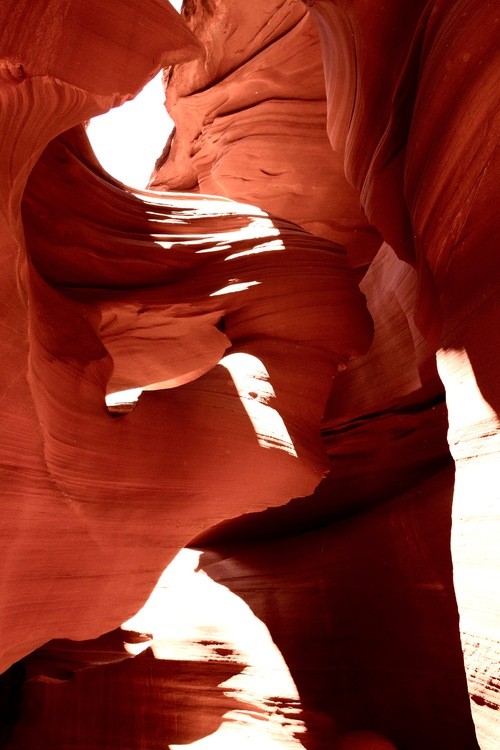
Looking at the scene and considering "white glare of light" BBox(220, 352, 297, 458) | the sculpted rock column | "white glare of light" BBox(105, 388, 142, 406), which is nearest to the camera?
the sculpted rock column

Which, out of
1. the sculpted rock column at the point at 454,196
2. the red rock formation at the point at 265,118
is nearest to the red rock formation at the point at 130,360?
the sculpted rock column at the point at 454,196

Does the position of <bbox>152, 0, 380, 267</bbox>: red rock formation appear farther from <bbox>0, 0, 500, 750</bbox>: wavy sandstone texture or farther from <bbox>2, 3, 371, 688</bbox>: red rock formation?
<bbox>2, 3, 371, 688</bbox>: red rock formation

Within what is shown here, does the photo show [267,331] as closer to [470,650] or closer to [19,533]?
[19,533]

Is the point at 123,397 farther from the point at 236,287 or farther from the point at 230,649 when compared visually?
the point at 230,649

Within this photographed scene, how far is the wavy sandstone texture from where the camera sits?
2.09m

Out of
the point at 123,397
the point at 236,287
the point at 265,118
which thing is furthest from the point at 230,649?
the point at 265,118

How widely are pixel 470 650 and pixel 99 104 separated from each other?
200cm

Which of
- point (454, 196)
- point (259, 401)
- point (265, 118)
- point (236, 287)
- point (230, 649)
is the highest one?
point (265, 118)

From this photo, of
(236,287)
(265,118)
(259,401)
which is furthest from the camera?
(265,118)

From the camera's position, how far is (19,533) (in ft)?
7.35

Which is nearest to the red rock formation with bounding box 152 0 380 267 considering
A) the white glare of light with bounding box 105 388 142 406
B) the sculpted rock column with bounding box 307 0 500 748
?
the sculpted rock column with bounding box 307 0 500 748

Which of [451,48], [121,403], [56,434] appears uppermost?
[451,48]

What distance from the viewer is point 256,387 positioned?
3.14 metres

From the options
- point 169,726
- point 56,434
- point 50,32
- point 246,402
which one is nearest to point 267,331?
point 246,402
